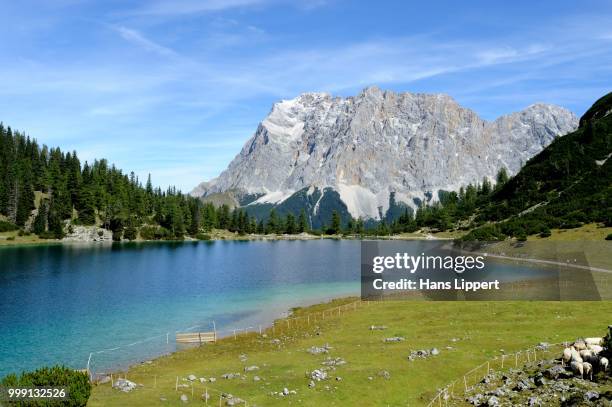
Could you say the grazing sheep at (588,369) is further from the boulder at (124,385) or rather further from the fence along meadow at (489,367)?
the boulder at (124,385)

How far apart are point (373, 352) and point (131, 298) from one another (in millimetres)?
61688

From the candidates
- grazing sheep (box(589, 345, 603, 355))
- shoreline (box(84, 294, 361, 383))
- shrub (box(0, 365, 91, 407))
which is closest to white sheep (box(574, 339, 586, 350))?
grazing sheep (box(589, 345, 603, 355))

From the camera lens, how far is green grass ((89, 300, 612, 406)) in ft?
132

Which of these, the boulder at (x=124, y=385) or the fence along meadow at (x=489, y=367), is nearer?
the fence along meadow at (x=489, y=367)

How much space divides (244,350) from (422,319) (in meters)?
26.9

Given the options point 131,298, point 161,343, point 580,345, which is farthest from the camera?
point 131,298

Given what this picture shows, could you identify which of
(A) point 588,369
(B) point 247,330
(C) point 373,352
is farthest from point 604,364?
(B) point 247,330

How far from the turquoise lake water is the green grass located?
30.9ft

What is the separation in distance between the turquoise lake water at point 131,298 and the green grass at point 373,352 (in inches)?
371

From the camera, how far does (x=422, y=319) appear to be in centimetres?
6919

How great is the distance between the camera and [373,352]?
5291cm

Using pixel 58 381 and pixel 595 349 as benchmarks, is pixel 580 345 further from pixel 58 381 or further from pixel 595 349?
pixel 58 381

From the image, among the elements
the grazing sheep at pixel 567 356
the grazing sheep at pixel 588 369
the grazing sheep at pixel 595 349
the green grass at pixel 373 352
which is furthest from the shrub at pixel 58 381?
the grazing sheep at pixel 595 349

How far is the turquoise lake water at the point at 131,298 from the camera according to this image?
6088cm
